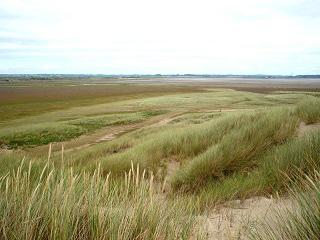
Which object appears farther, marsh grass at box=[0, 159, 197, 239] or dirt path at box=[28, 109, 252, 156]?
dirt path at box=[28, 109, 252, 156]

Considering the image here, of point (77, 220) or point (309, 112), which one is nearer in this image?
point (77, 220)

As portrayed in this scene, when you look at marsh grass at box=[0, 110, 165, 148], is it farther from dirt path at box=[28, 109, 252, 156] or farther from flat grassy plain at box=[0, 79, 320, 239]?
flat grassy plain at box=[0, 79, 320, 239]

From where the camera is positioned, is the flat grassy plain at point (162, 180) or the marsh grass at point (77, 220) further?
the flat grassy plain at point (162, 180)

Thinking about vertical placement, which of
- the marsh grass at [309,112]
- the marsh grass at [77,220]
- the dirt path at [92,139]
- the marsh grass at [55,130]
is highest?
the marsh grass at [77,220]

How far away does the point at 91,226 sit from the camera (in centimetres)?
271

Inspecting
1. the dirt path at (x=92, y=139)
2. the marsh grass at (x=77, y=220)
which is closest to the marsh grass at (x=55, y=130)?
the dirt path at (x=92, y=139)

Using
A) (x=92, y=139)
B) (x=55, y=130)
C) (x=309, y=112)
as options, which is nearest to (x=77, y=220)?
(x=309, y=112)

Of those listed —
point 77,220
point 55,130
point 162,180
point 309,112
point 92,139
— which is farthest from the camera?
point 55,130

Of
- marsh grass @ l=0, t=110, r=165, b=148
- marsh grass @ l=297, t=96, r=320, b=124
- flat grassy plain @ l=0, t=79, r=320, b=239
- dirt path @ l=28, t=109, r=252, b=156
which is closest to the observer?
flat grassy plain @ l=0, t=79, r=320, b=239

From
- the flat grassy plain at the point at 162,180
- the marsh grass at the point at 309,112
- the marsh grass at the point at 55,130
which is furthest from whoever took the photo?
the marsh grass at the point at 55,130

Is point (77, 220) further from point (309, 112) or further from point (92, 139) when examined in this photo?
point (92, 139)

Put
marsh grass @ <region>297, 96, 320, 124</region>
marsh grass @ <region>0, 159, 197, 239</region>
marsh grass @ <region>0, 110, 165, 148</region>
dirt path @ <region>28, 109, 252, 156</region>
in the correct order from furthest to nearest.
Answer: marsh grass @ <region>0, 110, 165, 148</region>, dirt path @ <region>28, 109, 252, 156</region>, marsh grass @ <region>297, 96, 320, 124</region>, marsh grass @ <region>0, 159, 197, 239</region>

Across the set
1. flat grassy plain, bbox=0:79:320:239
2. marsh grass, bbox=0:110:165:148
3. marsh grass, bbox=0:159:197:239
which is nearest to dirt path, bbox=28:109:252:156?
flat grassy plain, bbox=0:79:320:239

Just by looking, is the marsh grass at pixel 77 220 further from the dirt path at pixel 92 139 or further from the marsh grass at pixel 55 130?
the marsh grass at pixel 55 130
